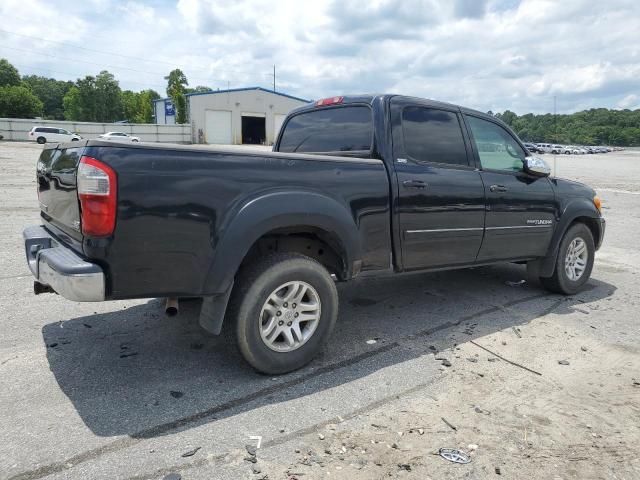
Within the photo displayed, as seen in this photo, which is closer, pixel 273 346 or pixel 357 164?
pixel 273 346

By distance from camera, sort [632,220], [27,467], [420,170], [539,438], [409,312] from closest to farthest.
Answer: [27,467] → [539,438] → [420,170] → [409,312] → [632,220]

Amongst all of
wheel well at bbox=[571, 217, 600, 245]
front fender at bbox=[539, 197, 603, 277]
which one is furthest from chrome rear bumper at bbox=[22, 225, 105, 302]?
wheel well at bbox=[571, 217, 600, 245]

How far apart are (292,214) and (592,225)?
425 centimetres

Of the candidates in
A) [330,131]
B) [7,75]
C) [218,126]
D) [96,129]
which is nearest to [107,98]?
[7,75]

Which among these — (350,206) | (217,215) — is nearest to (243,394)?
(217,215)

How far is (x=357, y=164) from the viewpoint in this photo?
3754mm

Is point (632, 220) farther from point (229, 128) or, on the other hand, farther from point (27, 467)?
point (229, 128)

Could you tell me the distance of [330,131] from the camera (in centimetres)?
464

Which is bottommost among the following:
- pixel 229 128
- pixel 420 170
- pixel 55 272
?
pixel 55 272

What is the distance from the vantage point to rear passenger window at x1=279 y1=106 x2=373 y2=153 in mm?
4289

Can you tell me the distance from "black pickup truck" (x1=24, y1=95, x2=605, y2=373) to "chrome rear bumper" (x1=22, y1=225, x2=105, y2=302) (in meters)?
0.01

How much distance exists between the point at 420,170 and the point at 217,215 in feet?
6.18

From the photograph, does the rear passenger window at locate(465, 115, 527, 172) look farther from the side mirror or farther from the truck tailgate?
the truck tailgate

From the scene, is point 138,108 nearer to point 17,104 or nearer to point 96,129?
point 17,104
